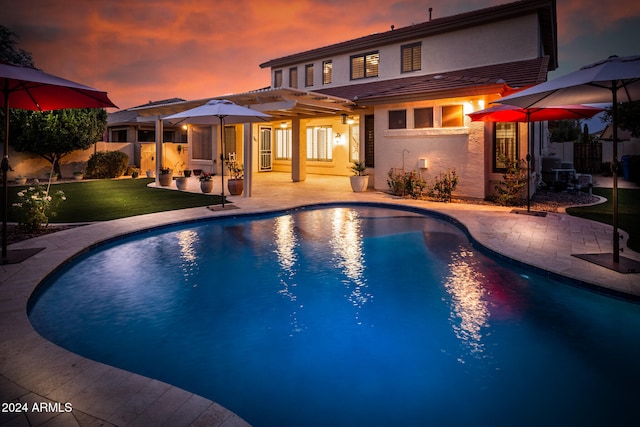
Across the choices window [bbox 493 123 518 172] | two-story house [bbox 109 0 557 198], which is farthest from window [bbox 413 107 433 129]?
window [bbox 493 123 518 172]

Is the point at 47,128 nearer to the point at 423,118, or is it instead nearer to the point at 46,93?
the point at 46,93

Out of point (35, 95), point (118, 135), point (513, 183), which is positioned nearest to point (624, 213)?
point (513, 183)

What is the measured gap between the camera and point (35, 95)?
7254 millimetres

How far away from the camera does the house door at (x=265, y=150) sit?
25.0 metres

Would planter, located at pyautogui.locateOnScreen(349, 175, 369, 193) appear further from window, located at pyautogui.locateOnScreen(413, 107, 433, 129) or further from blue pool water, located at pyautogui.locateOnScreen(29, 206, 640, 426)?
blue pool water, located at pyautogui.locateOnScreen(29, 206, 640, 426)

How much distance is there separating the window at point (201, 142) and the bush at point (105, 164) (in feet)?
14.2

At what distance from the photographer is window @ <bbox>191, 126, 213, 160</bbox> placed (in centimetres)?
2395

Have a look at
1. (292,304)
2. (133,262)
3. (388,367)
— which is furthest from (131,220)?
(388,367)

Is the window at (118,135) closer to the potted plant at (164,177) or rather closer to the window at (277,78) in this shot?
the window at (277,78)

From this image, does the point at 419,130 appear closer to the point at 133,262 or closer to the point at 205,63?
the point at 133,262

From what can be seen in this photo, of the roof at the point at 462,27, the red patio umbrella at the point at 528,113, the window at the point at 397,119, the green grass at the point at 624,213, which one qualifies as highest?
the roof at the point at 462,27

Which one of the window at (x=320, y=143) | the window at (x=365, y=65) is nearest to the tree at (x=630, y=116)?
the window at (x=365, y=65)

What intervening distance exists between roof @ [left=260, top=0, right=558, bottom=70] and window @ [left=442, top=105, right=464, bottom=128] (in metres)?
4.38

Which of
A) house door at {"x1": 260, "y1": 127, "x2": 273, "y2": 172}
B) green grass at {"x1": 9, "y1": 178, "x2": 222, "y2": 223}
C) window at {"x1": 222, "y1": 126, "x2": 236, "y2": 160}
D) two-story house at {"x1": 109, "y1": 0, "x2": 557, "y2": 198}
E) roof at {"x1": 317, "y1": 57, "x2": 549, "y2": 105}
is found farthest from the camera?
house door at {"x1": 260, "y1": 127, "x2": 273, "y2": 172}
